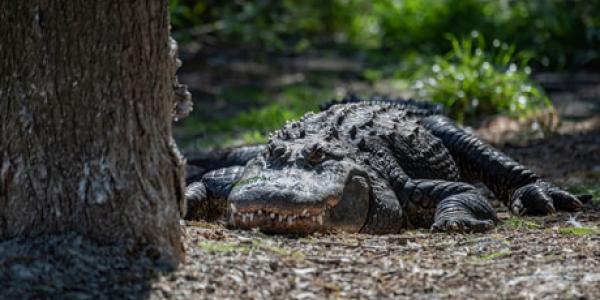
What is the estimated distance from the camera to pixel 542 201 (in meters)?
6.14

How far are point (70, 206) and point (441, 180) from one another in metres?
3.06

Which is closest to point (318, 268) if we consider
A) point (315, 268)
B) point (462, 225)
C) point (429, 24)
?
point (315, 268)

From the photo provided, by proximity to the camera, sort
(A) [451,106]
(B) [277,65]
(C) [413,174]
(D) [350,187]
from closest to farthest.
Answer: (D) [350,187] < (C) [413,174] < (A) [451,106] < (B) [277,65]

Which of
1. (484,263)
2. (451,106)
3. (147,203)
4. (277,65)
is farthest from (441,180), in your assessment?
(277,65)

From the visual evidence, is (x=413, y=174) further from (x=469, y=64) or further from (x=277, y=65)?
(x=277, y=65)

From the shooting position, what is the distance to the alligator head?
5.01m

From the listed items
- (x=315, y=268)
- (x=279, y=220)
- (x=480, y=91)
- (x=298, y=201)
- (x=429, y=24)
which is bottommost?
(x=315, y=268)

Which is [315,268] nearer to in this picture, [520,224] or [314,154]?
[314,154]

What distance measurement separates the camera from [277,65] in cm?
1484

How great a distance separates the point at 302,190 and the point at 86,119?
155 cm

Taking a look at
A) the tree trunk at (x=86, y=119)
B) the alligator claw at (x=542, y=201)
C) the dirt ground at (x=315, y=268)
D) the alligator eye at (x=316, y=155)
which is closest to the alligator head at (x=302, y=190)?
the alligator eye at (x=316, y=155)

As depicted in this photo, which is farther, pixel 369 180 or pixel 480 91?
pixel 480 91

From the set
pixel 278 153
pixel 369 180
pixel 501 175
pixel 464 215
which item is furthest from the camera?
pixel 501 175

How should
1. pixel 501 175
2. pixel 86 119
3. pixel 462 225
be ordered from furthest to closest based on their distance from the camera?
pixel 501 175, pixel 462 225, pixel 86 119
